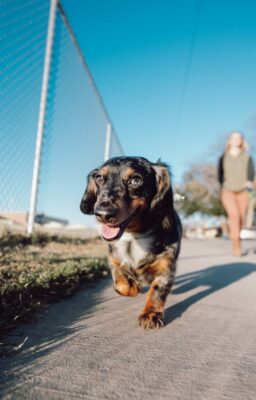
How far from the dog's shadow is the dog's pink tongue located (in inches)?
23.0

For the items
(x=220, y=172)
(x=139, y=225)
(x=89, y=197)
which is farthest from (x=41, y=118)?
(x=220, y=172)

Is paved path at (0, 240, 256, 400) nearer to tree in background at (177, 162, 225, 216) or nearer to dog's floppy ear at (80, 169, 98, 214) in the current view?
dog's floppy ear at (80, 169, 98, 214)

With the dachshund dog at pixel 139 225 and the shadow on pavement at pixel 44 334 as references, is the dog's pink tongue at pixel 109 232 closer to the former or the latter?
the dachshund dog at pixel 139 225

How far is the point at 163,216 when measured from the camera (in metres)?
2.65

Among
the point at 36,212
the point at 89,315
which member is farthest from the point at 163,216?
the point at 36,212

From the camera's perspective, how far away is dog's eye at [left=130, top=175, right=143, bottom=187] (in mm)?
2531

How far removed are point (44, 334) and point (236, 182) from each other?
5261 millimetres

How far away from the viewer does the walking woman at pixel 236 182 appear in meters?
6.32

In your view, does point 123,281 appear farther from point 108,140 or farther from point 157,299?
point 108,140

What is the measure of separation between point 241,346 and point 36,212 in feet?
12.3

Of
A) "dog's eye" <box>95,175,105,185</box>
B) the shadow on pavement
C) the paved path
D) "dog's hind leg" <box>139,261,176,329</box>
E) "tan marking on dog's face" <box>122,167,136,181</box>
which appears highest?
"tan marking on dog's face" <box>122,167,136,181</box>

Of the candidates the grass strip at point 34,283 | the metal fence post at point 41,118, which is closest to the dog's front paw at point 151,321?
the grass strip at point 34,283

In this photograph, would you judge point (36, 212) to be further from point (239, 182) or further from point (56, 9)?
point (239, 182)

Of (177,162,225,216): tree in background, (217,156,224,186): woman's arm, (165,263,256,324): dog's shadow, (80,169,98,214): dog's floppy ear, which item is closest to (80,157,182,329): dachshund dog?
(80,169,98,214): dog's floppy ear
